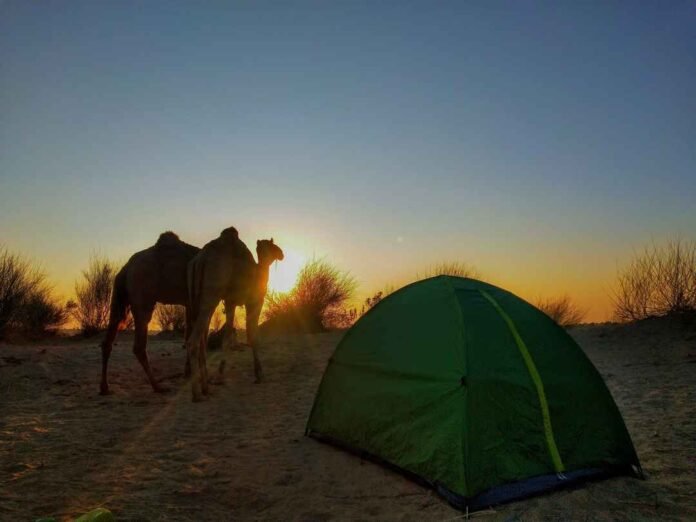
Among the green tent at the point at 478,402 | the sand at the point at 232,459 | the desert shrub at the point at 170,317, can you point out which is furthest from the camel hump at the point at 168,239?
the desert shrub at the point at 170,317

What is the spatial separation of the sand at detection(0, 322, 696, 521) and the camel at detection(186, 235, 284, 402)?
61cm

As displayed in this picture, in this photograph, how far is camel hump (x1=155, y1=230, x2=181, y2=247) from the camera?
8.64m

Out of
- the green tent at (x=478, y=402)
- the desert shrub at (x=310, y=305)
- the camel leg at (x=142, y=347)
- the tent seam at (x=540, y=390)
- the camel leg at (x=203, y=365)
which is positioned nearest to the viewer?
the green tent at (x=478, y=402)

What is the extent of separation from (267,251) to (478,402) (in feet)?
18.7

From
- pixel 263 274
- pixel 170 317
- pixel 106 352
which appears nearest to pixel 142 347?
pixel 106 352

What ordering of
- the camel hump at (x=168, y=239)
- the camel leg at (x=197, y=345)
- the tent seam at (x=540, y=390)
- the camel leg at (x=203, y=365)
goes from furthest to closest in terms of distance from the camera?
the camel hump at (x=168, y=239) < the camel leg at (x=203, y=365) < the camel leg at (x=197, y=345) < the tent seam at (x=540, y=390)

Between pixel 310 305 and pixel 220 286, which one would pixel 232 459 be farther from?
pixel 310 305

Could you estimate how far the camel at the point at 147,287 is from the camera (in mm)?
7984

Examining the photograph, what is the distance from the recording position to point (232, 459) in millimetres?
4852

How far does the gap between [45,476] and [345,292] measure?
1357 cm

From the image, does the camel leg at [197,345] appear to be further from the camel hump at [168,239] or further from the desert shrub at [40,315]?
the desert shrub at [40,315]

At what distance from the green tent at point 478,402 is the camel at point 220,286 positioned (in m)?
3.25

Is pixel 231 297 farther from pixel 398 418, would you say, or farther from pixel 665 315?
→ pixel 665 315

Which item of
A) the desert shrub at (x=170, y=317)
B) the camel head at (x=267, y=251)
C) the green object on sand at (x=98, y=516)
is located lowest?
the green object on sand at (x=98, y=516)
